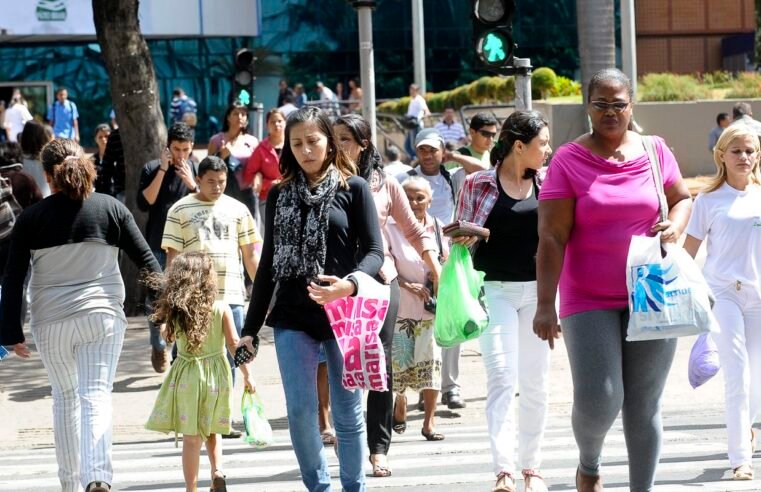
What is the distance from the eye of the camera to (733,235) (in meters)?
7.33

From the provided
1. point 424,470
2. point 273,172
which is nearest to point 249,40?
point 273,172

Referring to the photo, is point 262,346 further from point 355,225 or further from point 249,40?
point 249,40

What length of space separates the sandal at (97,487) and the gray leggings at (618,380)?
243cm

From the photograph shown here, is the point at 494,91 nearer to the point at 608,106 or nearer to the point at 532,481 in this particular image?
the point at 532,481

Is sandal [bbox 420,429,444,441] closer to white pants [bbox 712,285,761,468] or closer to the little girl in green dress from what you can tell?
the little girl in green dress

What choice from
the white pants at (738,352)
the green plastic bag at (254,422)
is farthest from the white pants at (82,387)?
the white pants at (738,352)

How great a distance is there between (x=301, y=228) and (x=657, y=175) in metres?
1.45

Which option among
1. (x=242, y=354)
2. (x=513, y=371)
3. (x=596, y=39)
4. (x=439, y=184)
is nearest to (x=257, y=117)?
(x=596, y=39)

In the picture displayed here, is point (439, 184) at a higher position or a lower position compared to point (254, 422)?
higher

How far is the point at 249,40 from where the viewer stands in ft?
150

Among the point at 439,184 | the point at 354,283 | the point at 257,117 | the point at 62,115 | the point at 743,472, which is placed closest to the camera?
the point at 354,283

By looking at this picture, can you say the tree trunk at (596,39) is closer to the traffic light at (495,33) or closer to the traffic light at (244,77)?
the traffic light at (244,77)

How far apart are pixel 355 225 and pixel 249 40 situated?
40693 mm

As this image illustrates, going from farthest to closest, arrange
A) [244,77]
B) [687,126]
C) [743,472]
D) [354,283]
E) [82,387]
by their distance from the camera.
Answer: [687,126] → [244,77] → [743,472] → [82,387] → [354,283]
